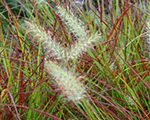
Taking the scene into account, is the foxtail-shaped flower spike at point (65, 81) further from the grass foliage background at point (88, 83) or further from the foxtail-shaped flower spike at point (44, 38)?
the grass foliage background at point (88, 83)

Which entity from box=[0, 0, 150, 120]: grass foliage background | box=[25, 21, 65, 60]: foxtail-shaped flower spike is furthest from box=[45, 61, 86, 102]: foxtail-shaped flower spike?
box=[0, 0, 150, 120]: grass foliage background

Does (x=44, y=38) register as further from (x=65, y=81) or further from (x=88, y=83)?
(x=88, y=83)

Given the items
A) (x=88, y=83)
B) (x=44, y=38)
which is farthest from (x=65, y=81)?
(x=88, y=83)

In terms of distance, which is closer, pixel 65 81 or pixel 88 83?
pixel 65 81

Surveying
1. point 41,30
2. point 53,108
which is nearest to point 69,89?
point 41,30

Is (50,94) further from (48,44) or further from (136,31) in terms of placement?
(136,31)

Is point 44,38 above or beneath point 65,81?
above

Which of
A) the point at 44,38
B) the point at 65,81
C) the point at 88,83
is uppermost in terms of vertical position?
the point at 44,38

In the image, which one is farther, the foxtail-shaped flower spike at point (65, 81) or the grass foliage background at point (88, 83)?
the grass foliage background at point (88, 83)

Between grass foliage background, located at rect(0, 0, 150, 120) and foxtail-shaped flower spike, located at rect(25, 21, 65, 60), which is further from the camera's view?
grass foliage background, located at rect(0, 0, 150, 120)

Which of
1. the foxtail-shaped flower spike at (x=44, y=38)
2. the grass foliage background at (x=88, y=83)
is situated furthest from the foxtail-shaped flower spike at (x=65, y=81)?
the grass foliage background at (x=88, y=83)

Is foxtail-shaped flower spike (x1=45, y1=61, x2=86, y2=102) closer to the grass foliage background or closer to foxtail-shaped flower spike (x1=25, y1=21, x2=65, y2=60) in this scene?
foxtail-shaped flower spike (x1=25, y1=21, x2=65, y2=60)

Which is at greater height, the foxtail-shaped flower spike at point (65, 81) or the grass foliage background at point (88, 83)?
the foxtail-shaped flower spike at point (65, 81)
